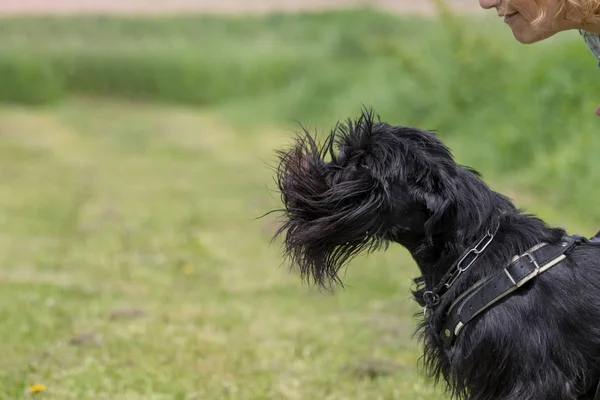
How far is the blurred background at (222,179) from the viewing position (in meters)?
4.59

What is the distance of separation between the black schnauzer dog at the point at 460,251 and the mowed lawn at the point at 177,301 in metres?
0.36

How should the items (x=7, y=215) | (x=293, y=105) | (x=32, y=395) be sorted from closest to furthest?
1. (x=32, y=395)
2. (x=7, y=215)
3. (x=293, y=105)

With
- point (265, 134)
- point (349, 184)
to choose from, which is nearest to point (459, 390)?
point (349, 184)

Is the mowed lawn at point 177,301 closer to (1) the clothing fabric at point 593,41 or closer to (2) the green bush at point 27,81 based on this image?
(1) the clothing fabric at point 593,41

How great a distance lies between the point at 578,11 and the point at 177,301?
13.0 feet

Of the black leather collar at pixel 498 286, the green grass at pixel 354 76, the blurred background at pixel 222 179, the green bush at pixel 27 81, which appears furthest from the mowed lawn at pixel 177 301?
the green bush at pixel 27 81

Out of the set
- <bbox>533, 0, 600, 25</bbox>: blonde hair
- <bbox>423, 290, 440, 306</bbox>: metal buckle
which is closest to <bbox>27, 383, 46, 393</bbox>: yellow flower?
<bbox>423, 290, 440, 306</bbox>: metal buckle

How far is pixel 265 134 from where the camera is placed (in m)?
16.0

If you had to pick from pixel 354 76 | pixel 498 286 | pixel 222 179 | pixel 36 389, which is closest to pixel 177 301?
pixel 36 389

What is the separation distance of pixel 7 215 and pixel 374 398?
248 inches

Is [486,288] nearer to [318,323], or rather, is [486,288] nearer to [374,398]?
[374,398]

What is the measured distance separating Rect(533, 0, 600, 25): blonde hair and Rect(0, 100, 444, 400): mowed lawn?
3.64 ft

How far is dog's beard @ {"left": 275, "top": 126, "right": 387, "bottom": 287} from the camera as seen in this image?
279 cm

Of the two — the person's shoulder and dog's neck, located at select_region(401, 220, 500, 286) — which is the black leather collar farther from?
the person's shoulder
